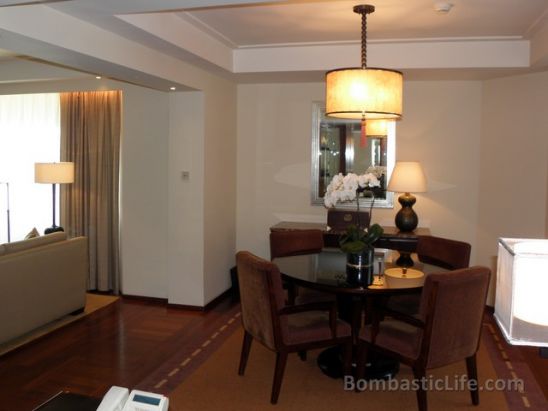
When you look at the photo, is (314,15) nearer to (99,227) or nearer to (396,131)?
(396,131)

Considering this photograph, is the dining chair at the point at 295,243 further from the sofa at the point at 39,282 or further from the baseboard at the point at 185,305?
the sofa at the point at 39,282

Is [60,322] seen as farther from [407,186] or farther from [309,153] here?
[407,186]

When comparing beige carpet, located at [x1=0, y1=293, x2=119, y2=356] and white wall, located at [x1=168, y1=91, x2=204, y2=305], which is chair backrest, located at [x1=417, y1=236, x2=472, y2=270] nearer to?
white wall, located at [x1=168, y1=91, x2=204, y2=305]

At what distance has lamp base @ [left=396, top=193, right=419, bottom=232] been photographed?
194 inches

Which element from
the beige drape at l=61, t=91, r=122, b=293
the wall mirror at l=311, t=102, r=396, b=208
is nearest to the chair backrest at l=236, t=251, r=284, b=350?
the wall mirror at l=311, t=102, r=396, b=208

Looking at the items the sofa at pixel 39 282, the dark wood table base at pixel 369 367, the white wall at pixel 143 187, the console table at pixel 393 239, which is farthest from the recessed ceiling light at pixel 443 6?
the sofa at pixel 39 282

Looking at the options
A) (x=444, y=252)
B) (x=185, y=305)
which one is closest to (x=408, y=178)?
(x=444, y=252)

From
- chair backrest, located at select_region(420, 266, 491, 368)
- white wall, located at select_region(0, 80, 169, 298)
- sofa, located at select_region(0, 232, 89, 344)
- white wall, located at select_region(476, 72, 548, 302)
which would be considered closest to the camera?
chair backrest, located at select_region(420, 266, 491, 368)

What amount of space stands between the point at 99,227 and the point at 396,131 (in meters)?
3.41

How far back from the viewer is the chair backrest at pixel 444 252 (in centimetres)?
366

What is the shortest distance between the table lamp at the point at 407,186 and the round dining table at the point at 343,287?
954 millimetres

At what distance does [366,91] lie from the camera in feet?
9.77

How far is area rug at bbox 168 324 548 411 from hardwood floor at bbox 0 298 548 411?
303mm

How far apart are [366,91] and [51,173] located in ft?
11.9
